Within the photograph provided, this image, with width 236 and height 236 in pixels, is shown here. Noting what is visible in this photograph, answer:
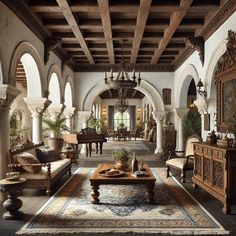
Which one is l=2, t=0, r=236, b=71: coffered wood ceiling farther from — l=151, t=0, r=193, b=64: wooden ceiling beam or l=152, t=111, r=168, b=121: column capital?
l=152, t=111, r=168, b=121: column capital

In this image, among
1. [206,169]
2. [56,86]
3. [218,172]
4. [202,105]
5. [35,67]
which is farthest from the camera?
[56,86]

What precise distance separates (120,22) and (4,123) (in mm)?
3473

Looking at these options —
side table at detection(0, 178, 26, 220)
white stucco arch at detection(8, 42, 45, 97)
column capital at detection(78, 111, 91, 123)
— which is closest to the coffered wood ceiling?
white stucco arch at detection(8, 42, 45, 97)

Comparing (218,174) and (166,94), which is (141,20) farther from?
(166,94)

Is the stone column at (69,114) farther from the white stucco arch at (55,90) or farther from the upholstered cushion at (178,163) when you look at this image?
the upholstered cushion at (178,163)

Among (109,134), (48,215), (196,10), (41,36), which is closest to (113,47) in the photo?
(41,36)

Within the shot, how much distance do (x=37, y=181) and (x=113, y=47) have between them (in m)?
5.26

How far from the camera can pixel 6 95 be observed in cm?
508

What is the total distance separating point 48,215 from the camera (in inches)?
173

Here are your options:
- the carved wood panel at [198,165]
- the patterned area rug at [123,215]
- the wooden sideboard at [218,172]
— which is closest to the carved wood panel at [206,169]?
the wooden sideboard at [218,172]

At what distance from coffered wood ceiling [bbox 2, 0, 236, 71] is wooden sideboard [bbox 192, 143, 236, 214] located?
102 inches

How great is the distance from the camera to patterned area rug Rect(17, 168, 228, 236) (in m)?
3.77

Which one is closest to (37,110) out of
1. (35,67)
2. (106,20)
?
(35,67)

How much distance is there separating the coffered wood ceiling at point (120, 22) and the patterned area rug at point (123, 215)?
351 cm
